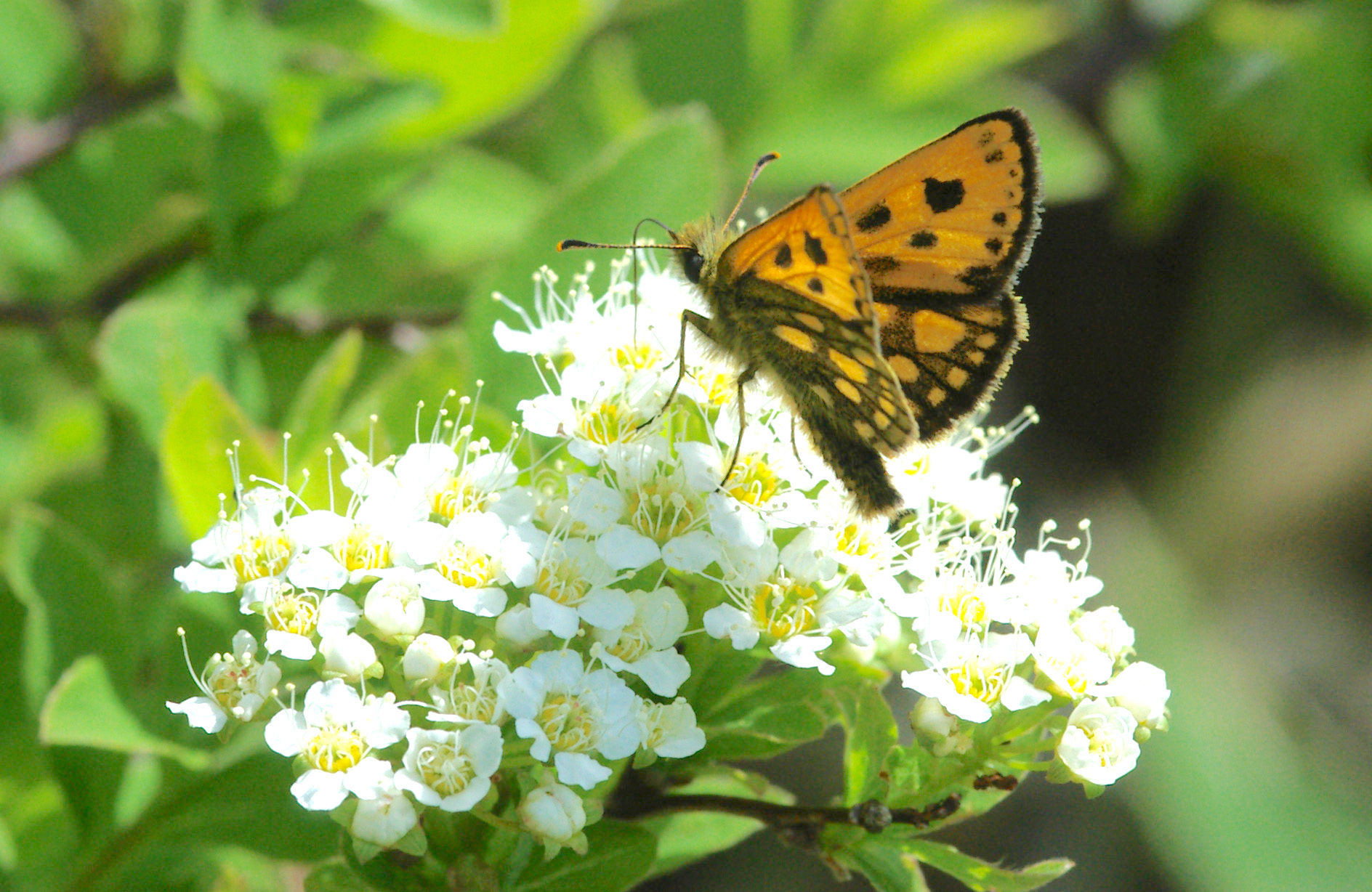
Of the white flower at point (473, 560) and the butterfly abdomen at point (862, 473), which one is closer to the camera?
the white flower at point (473, 560)

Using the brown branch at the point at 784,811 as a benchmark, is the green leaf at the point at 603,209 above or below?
above

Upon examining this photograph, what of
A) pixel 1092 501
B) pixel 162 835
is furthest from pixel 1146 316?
pixel 162 835

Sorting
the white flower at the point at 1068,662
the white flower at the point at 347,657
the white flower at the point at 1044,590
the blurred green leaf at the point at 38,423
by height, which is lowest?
the white flower at the point at 1068,662

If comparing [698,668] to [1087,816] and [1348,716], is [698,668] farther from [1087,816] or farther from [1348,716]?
[1348,716]

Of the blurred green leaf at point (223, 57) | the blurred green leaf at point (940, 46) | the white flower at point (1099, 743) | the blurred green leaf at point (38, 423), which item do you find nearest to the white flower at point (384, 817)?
the white flower at point (1099, 743)

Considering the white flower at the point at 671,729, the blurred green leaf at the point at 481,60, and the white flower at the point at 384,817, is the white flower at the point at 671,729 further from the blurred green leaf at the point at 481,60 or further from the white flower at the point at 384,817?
the blurred green leaf at the point at 481,60

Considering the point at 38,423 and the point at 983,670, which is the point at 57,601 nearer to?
the point at 38,423
